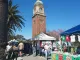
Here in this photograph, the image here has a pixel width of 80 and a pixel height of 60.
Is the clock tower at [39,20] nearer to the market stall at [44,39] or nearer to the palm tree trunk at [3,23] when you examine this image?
the market stall at [44,39]

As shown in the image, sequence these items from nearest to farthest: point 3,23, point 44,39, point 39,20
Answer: point 3,23 → point 44,39 → point 39,20

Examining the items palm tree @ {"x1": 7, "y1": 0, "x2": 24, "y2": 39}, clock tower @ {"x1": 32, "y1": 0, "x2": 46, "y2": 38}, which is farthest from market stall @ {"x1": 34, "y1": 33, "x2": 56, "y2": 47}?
clock tower @ {"x1": 32, "y1": 0, "x2": 46, "y2": 38}

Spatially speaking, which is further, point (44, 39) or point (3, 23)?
point (44, 39)

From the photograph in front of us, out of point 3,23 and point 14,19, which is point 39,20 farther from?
point 3,23

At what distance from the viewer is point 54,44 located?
27812 mm

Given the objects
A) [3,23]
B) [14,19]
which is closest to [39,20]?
[14,19]

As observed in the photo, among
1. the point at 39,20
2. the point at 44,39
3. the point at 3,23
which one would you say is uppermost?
the point at 39,20

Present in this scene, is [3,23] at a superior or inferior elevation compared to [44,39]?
inferior

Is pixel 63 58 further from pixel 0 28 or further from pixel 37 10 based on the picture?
pixel 37 10

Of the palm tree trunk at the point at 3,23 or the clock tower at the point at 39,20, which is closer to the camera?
the palm tree trunk at the point at 3,23

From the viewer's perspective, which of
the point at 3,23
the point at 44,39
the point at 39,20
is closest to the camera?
the point at 3,23

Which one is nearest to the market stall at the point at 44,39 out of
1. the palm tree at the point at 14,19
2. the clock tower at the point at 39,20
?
the palm tree at the point at 14,19

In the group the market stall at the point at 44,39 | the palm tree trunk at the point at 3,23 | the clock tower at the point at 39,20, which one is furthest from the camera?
the clock tower at the point at 39,20

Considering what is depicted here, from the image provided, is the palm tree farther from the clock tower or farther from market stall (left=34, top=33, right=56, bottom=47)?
the clock tower
